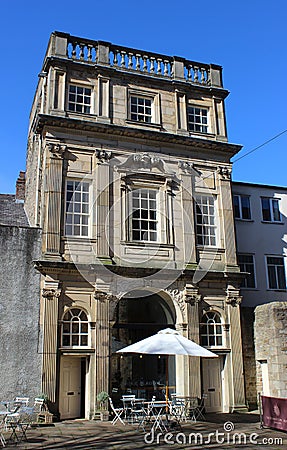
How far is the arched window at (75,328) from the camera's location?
51.7 feet

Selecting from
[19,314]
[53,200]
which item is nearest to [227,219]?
[53,200]

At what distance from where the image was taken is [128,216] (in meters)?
17.5

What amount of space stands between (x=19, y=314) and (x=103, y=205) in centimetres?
482

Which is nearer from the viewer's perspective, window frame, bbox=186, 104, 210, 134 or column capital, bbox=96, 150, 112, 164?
column capital, bbox=96, 150, 112, 164

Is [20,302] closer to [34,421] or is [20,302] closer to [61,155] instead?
[34,421]

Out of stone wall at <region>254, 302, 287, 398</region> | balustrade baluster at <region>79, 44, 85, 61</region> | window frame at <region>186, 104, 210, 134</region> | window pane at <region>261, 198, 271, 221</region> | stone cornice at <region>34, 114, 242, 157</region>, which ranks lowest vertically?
stone wall at <region>254, 302, 287, 398</region>

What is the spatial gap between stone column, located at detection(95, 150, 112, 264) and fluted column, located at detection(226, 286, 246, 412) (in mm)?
5080

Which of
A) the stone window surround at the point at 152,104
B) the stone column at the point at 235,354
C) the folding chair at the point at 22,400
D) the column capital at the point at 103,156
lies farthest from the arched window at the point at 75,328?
the stone window surround at the point at 152,104

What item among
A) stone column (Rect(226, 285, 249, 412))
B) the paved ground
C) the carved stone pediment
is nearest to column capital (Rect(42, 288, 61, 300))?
the paved ground

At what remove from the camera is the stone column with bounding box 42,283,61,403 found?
48.6 feet

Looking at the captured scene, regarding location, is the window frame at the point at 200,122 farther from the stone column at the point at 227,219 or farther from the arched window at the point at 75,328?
the arched window at the point at 75,328

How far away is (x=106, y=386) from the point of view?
15.5 m

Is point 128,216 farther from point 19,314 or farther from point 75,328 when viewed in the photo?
point 19,314

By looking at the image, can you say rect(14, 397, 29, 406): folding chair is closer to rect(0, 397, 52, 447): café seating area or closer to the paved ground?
rect(0, 397, 52, 447): café seating area
